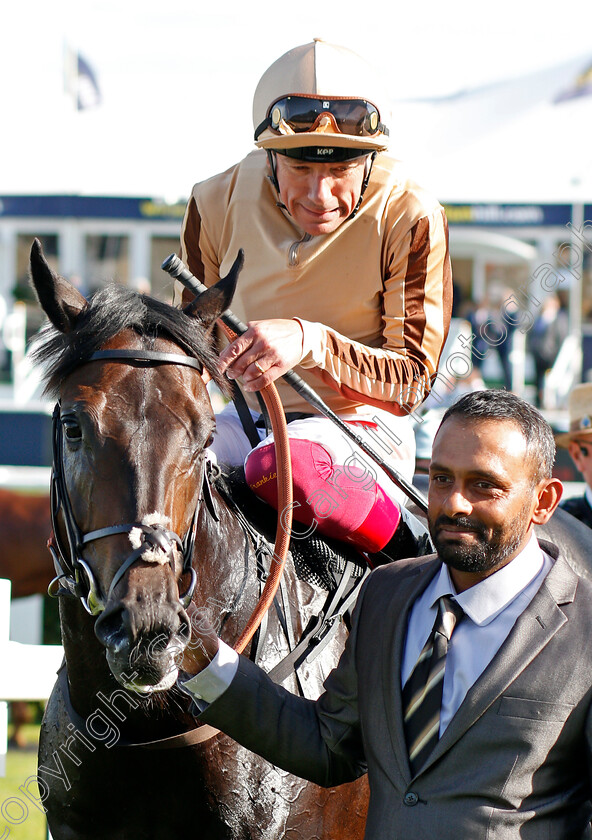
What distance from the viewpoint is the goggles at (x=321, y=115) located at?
2.87m

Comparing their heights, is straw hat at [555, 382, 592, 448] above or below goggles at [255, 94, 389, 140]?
below

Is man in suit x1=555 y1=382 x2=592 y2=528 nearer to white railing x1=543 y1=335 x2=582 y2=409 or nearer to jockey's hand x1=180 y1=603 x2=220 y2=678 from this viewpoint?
jockey's hand x1=180 y1=603 x2=220 y2=678

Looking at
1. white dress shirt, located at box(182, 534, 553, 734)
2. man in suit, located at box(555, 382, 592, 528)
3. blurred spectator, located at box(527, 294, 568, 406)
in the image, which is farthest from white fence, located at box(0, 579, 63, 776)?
blurred spectator, located at box(527, 294, 568, 406)

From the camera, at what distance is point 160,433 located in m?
2.18

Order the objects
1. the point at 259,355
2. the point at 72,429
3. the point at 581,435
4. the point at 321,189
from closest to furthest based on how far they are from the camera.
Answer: the point at 72,429, the point at 259,355, the point at 321,189, the point at 581,435

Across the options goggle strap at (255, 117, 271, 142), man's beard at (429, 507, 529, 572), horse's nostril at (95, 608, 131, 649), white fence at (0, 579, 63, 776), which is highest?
goggle strap at (255, 117, 271, 142)

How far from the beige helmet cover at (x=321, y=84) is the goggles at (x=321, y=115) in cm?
2

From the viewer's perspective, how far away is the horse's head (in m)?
1.97

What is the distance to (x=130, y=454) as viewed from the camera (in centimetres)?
212

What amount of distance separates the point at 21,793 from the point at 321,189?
3.64 m

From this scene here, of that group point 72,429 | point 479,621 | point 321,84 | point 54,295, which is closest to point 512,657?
point 479,621

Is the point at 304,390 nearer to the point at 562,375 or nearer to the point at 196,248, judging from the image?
the point at 196,248

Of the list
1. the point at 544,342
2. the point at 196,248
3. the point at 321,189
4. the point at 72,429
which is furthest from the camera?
the point at 544,342

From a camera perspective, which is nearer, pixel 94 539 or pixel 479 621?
pixel 479 621
